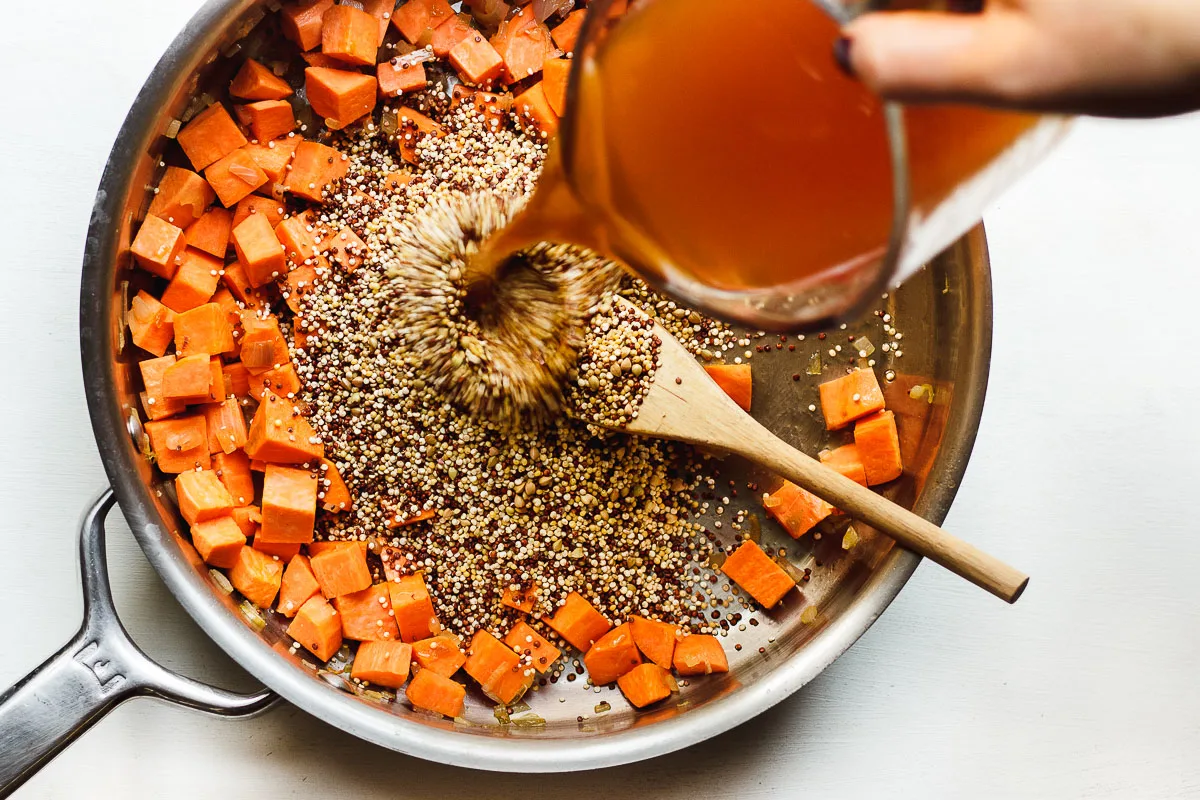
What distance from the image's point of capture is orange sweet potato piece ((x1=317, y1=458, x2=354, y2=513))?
64.2 inches

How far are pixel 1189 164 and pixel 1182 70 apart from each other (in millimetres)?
1264

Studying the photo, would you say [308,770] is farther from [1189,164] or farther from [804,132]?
[1189,164]

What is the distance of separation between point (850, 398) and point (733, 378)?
0.23 meters

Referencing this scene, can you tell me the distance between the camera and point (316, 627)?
5.24 feet

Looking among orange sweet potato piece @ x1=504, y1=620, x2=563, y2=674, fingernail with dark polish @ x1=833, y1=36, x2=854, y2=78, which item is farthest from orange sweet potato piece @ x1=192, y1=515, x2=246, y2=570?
fingernail with dark polish @ x1=833, y1=36, x2=854, y2=78

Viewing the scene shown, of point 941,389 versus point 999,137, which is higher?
point 999,137

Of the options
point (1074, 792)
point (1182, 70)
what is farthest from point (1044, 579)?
point (1182, 70)

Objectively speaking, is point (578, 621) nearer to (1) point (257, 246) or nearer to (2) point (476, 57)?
(1) point (257, 246)

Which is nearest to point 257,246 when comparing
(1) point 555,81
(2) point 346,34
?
(2) point 346,34

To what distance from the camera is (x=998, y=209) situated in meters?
1.82

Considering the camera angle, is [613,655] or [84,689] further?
[613,655]

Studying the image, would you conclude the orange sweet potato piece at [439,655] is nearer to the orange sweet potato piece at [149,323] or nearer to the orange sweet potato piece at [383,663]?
the orange sweet potato piece at [383,663]

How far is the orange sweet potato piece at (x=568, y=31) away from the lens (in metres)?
1.69

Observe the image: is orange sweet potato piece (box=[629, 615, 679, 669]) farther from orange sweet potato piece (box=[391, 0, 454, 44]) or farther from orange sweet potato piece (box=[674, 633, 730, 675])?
orange sweet potato piece (box=[391, 0, 454, 44])
